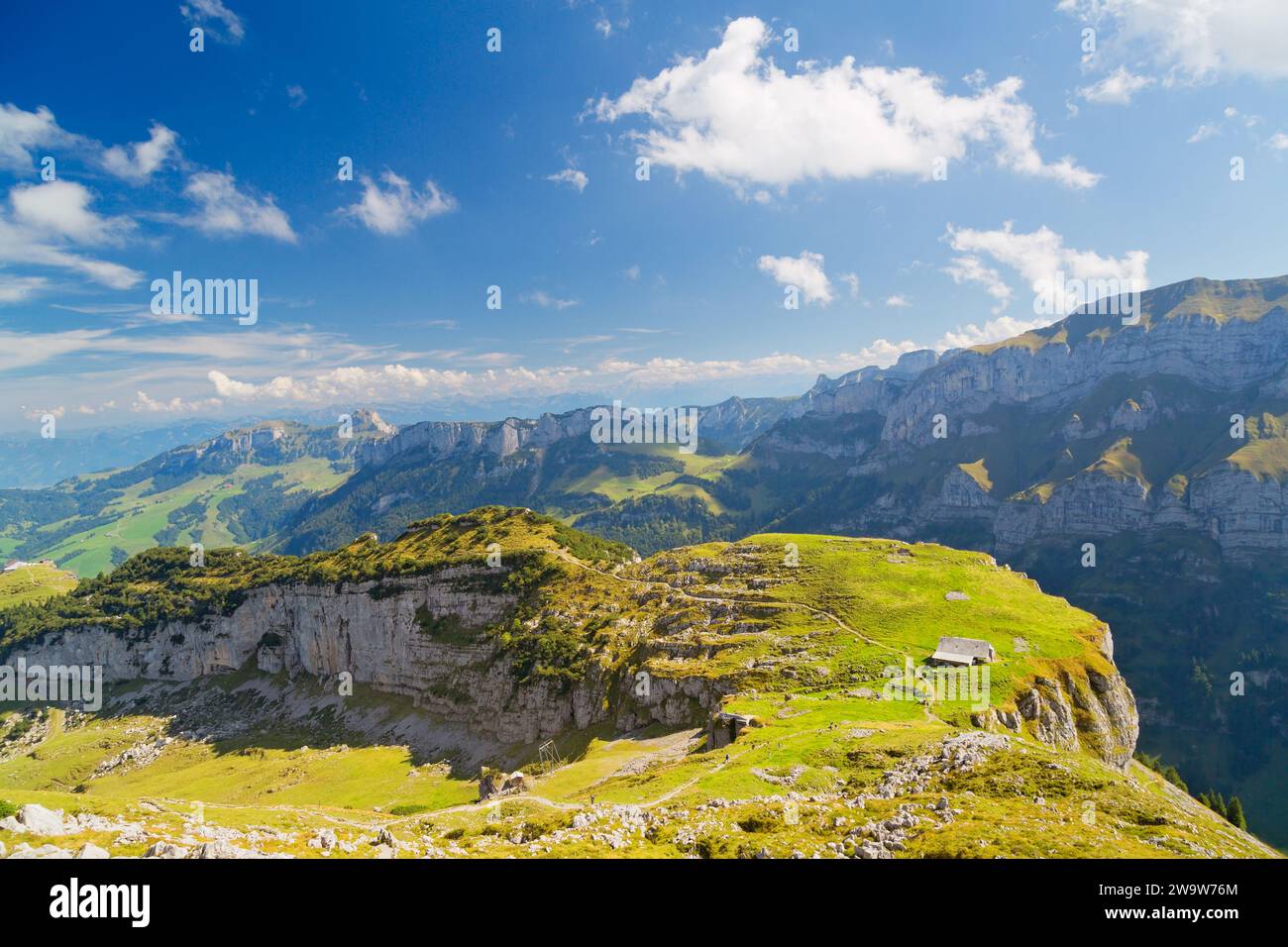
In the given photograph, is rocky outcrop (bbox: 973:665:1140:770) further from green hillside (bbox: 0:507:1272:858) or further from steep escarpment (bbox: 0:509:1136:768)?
green hillside (bbox: 0:507:1272:858)

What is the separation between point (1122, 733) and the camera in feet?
231

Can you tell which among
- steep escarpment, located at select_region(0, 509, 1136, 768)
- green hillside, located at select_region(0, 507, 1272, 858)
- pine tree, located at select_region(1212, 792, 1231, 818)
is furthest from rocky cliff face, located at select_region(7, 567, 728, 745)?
pine tree, located at select_region(1212, 792, 1231, 818)

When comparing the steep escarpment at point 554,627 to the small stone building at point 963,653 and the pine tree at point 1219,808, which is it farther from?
the pine tree at point 1219,808

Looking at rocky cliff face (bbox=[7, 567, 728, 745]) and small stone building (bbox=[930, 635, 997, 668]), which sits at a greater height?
small stone building (bbox=[930, 635, 997, 668])

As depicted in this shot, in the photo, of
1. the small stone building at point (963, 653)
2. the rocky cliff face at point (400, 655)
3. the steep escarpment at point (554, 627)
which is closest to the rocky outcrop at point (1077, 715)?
the steep escarpment at point (554, 627)

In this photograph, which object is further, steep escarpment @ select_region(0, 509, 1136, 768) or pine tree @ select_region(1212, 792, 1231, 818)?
pine tree @ select_region(1212, 792, 1231, 818)

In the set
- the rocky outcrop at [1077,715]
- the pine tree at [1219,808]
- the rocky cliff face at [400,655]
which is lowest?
the pine tree at [1219,808]

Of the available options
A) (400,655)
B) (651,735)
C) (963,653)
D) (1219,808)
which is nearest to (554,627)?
(651,735)

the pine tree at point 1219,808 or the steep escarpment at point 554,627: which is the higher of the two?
the steep escarpment at point 554,627

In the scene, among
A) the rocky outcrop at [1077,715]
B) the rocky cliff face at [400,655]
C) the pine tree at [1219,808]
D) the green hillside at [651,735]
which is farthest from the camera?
the rocky cliff face at [400,655]

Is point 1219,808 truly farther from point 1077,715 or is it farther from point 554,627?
point 554,627
